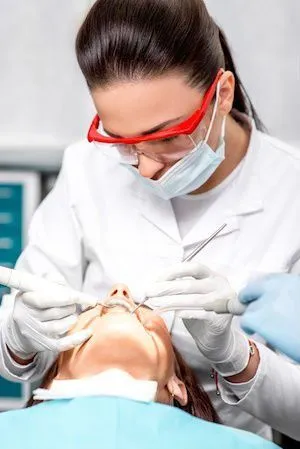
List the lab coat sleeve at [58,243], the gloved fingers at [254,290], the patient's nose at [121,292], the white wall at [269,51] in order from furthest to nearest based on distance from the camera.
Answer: the white wall at [269,51] < the lab coat sleeve at [58,243] < the patient's nose at [121,292] < the gloved fingers at [254,290]

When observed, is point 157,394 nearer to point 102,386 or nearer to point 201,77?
point 102,386

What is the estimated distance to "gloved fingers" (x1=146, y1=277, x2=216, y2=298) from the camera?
5.51ft

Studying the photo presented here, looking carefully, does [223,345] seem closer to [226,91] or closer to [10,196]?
[226,91]

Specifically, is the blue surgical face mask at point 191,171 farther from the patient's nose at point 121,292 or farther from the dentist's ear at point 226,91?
the patient's nose at point 121,292

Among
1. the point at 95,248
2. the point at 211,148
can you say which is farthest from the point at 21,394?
the point at 211,148

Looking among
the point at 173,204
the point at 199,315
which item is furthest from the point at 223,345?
the point at 173,204

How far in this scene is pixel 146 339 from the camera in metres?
1.68

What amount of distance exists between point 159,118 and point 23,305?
0.47 meters

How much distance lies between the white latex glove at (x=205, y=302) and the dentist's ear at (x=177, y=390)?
8cm

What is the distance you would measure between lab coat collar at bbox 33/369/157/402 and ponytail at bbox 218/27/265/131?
0.76 m

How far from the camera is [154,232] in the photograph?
6.68ft

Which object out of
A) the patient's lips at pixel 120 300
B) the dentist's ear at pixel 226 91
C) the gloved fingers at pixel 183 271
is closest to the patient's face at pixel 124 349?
the patient's lips at pixel 120 300

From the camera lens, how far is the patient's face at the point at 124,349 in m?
1.67

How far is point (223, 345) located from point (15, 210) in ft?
3.77
